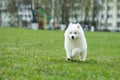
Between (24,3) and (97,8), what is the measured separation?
1968 centimetres

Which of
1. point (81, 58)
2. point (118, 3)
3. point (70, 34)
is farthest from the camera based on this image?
point (118, 3)

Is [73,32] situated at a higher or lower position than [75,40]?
higher

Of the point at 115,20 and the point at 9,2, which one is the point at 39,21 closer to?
the point at 9,2

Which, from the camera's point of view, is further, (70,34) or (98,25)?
(98,25)

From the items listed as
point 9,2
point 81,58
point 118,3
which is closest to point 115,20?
point 118,3

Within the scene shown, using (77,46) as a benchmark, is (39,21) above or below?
below

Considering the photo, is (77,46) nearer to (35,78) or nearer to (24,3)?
(35,78)

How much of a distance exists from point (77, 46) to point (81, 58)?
702 millimetres

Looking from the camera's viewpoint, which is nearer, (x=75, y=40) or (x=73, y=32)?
(x=73, y=32)

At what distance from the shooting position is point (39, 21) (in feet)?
275

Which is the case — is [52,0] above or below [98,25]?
above

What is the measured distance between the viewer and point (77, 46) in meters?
10.7

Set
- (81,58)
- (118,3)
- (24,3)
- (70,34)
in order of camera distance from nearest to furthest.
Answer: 1. (70,34)
2. (81,58)
3. (24,3)
4. (118,3)

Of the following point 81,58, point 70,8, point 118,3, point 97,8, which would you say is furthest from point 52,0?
point 81,58
